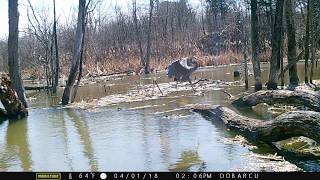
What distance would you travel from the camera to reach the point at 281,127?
8.13 m

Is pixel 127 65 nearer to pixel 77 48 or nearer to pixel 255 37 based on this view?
pixel 77 48

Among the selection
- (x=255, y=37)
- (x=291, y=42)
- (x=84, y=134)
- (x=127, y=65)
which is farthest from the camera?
(x=127, y=65)

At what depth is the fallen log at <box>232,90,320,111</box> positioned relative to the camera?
11195 mm

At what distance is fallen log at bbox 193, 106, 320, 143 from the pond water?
0.27 metres

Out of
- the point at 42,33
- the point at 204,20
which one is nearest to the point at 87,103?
the point at 42,33

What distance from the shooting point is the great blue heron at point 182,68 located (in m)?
22.6

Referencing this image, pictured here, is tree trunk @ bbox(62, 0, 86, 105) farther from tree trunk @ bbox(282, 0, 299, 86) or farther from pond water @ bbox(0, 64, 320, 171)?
tree trunk @ bbox(282, 0, 299, 86)

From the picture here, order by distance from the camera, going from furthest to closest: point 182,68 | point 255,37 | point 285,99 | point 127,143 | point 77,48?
point 182,68 → point 77,48 → point 255,37 → point 285,99 → point 127,143

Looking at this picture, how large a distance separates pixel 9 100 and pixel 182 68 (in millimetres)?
10088

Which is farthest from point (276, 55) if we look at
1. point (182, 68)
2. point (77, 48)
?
point (77, 48)

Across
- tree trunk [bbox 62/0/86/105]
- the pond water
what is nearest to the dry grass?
tree trunk [bbox 62/0/86/105]

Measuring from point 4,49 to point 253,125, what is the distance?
4260 centimetres

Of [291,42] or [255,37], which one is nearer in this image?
[255,37]

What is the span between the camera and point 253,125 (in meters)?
9.23
